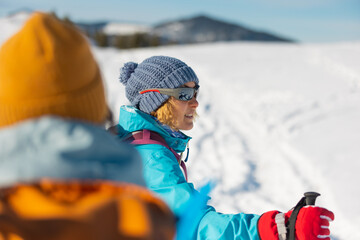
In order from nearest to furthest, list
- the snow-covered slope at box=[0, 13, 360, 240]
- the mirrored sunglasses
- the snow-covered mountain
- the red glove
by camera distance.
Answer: the red glove
the mirrored sunglasses
the snow-covered slope at box=[0, 13, 360, 240]
the snow-covered mountain

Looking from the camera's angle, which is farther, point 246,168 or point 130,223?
point 246,168

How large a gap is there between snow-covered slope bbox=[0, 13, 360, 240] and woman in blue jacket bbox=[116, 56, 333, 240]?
0.34 metres

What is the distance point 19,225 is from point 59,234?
3.6 inches

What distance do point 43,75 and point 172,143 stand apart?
1.31 metres

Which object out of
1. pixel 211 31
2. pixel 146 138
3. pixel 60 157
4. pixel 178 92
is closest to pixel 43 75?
pixel 60 157

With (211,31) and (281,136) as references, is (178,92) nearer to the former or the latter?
(281,136)

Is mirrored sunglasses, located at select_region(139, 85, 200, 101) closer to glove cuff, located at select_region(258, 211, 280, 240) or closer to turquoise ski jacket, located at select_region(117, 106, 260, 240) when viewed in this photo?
turquoise ski jacket, located at select_region(117, 106, 260, 240)

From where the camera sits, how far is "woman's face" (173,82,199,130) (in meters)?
2.32

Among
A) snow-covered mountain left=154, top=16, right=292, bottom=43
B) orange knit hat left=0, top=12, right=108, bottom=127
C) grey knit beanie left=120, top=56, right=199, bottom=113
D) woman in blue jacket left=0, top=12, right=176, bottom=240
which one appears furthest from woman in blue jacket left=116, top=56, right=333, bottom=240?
snow-covered mountain left=154, top=16, right=292, bottom=43

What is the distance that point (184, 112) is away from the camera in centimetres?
236

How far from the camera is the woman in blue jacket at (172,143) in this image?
1.56 m

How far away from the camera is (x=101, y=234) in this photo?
793mm

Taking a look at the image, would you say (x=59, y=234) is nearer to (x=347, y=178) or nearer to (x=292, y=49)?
(x=347, y=178)

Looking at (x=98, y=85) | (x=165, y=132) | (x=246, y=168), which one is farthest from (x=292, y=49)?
(x=98, y=85)
